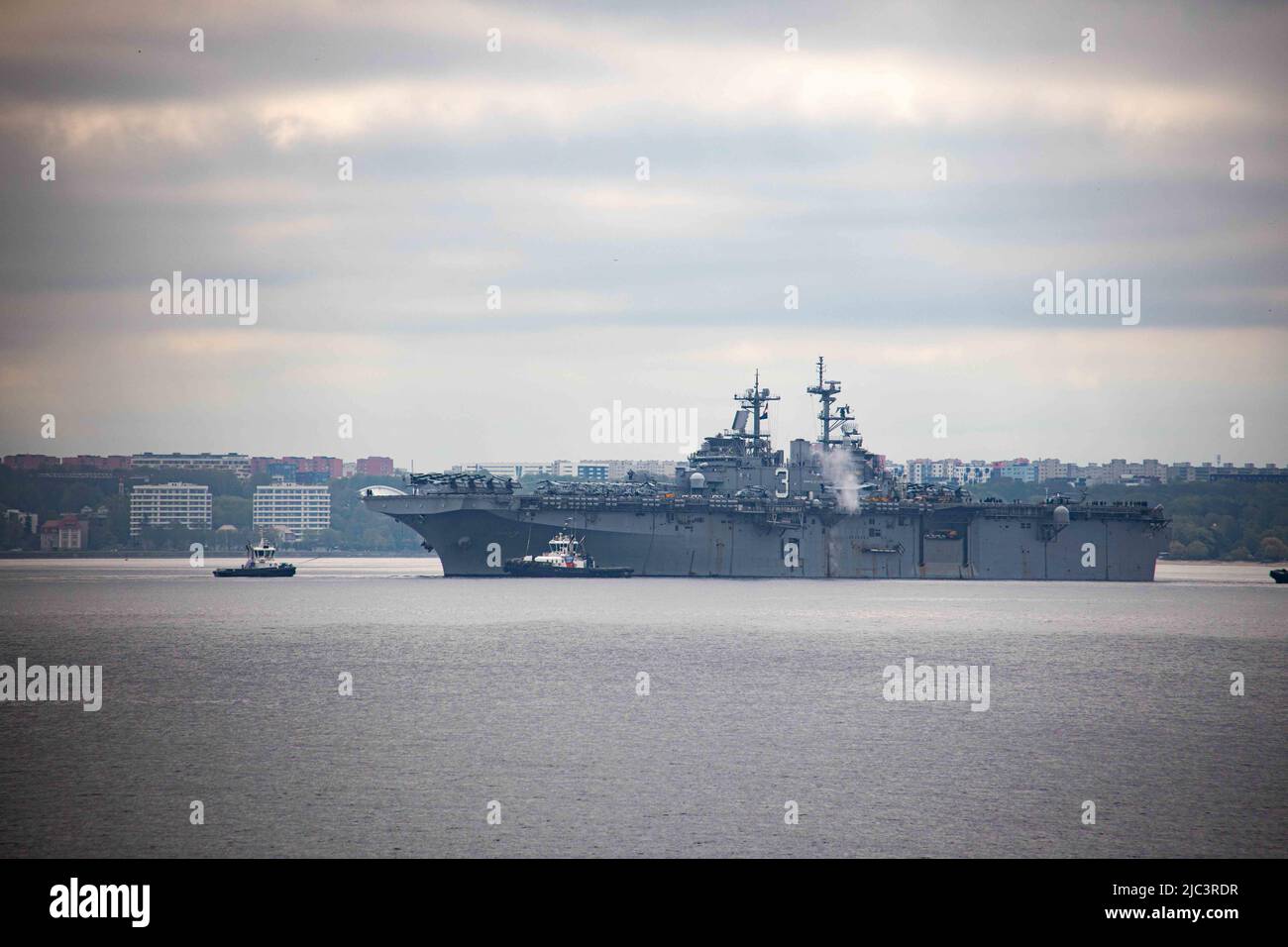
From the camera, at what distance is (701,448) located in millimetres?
73875

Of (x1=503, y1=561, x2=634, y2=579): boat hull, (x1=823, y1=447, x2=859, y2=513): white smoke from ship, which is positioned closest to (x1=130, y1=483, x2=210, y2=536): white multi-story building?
(x1=503, y1=561, x2=634, y2=579): boat hull

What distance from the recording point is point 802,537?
72688 millimetres

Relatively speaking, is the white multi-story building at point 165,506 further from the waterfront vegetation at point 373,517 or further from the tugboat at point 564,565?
the tugboat at point 564,565

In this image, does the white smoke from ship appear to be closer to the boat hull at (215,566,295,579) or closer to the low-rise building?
the boat hull at (215,566,295,579)

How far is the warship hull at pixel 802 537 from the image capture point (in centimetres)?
6850

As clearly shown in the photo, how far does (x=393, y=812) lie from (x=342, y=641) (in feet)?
77.8

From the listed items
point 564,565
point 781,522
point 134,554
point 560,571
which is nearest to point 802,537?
point 781,522

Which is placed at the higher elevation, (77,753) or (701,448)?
(701,448)

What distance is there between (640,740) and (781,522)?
4467 centimetres

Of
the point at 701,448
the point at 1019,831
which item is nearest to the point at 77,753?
the point at 1019,831

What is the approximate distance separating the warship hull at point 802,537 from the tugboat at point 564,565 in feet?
1.75

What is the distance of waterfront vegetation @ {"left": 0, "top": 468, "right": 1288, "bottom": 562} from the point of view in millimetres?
141375
